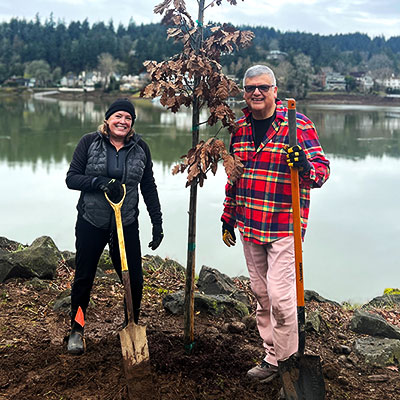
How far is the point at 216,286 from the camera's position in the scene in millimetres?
5609

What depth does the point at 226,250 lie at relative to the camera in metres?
9.16

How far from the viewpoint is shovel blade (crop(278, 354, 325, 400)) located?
3.25 m

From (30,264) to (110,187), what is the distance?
2.38m

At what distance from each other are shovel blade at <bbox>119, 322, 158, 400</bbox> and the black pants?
24.2 inches

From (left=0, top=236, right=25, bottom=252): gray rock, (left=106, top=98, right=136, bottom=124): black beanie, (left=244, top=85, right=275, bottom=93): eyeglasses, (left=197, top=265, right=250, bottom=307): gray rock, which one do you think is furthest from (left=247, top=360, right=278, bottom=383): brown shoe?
(left=0, top=236, right=25, bottom=252): gray rock

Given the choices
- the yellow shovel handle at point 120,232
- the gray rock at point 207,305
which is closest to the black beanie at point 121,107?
the yellow shovel handle at point 120,232

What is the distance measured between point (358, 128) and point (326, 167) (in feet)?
101

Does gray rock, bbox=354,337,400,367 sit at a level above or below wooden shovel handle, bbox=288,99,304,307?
below

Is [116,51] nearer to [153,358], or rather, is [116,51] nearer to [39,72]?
[39,72]

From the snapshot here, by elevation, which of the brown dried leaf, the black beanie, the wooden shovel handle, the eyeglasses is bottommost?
the wooden shovel handle

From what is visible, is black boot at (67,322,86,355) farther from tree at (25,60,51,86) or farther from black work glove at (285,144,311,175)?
tree at (25,60,51,86)

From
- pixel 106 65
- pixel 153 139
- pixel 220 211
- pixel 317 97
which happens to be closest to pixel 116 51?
pixel 106 65

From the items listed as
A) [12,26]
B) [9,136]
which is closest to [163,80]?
[9,136]

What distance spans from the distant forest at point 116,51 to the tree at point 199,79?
75044 millimetres
